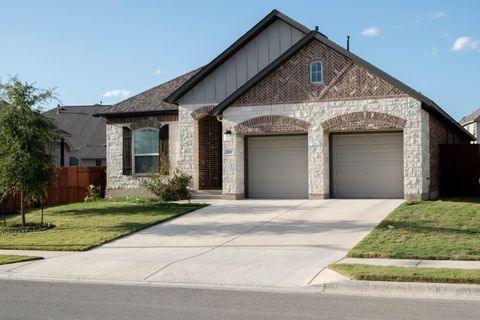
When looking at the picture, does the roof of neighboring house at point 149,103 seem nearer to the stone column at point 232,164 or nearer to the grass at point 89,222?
the stone column at point 232,164

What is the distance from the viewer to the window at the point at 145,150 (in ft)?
84.9

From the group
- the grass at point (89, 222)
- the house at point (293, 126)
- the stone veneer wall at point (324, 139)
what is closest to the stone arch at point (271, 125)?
the house at point (293, 126)

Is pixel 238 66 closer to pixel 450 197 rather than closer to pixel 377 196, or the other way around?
pixel 377 196

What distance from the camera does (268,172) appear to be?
75.6 feet

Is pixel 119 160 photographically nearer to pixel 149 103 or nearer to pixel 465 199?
pixel 149 103

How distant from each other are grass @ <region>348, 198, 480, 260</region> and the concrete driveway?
1.70 feet

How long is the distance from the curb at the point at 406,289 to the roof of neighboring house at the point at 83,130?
33.8m

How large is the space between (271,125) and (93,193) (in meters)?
9.43

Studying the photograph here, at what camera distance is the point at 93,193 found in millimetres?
26609

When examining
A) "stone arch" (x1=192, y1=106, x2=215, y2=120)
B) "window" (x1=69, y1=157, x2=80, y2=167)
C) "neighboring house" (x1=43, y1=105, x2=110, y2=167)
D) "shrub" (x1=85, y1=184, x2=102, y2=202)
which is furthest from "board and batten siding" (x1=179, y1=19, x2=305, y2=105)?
"window" (x1=69, y1=157, x2=80, y2=167)

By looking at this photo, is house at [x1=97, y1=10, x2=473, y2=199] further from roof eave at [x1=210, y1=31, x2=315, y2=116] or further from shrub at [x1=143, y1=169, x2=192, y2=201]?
shrub at [x1=143, y1=169, x2=192, y2=201]

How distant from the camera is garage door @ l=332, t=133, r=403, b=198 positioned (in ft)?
69.7

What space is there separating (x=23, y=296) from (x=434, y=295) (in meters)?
6.53

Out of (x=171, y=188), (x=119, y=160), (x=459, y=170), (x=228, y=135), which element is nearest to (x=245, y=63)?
(x=228, y=135)
